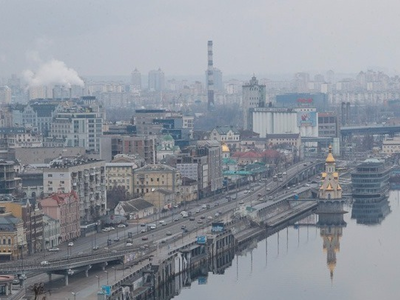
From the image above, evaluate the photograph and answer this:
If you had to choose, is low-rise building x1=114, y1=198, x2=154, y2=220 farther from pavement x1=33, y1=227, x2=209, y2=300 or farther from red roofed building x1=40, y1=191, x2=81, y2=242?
pavement x1=33, y1=227, x2=209, y2=300

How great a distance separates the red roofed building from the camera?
2336cm

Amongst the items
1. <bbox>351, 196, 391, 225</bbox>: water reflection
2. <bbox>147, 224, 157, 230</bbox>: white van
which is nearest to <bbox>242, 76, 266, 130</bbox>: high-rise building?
<bbox>351, 196, 391, 225</bbox>: water reflection

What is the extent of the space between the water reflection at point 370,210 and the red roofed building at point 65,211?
7145 millimetres

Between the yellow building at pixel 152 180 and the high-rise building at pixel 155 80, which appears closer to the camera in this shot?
the yellow building at pixel 152 180

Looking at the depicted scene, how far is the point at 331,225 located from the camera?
28.8m

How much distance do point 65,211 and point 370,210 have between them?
32.5 ft

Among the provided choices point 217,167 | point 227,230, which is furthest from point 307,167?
point 227,230

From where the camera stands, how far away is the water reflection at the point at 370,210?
2970 centimetres

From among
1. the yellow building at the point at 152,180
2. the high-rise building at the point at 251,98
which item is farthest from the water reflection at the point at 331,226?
→ the high-rise building at the point at 251,98

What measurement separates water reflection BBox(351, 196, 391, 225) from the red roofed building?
715 cm

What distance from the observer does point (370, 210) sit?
31641 millimetres

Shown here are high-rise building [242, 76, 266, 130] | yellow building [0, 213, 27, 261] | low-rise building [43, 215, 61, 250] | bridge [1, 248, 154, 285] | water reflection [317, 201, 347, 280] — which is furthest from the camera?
high-rise building [242, 76, 266, 130]

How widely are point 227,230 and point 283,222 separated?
13.5 feet

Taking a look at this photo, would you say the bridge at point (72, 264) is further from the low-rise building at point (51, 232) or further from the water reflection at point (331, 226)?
the water reflection at point (331, 226)
